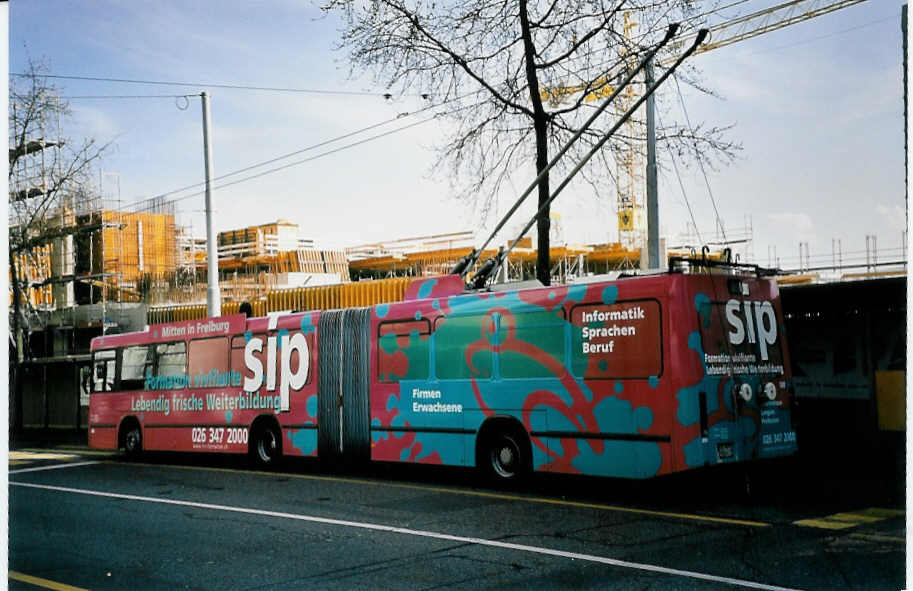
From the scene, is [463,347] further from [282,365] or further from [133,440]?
[133,440]

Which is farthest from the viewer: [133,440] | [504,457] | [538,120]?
[133,440]

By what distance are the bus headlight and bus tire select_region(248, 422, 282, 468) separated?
796 centimetres

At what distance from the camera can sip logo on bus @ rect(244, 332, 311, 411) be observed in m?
16.4

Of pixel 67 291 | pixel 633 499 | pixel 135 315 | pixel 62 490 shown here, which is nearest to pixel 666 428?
pixel 633 499

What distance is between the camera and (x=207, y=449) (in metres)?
18.0

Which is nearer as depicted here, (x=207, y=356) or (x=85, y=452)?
(x=207, y=356)

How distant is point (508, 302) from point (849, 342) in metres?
5.40

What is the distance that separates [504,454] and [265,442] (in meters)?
5.50

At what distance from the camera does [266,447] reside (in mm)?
17047

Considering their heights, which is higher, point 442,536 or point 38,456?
point 442,536

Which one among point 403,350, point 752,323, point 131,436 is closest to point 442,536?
point 752,323

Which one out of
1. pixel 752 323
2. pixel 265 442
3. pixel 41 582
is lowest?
pixel 41 582

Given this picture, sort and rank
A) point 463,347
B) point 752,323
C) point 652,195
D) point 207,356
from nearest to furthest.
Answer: point 752,323 < point 463,347 < point 652,195 < point 207,356

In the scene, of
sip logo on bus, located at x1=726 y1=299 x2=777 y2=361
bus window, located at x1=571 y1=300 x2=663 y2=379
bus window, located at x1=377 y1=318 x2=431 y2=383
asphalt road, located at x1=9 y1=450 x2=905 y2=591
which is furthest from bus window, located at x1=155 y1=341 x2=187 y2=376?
sip logo on bus, located at x1=726 y1=299 x2=777 y2=361
